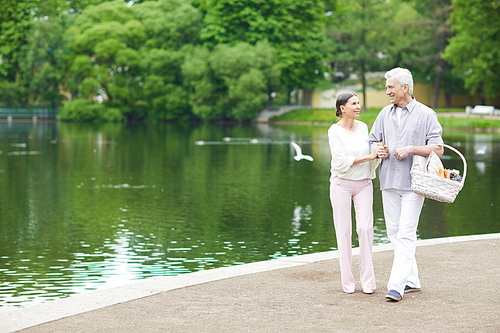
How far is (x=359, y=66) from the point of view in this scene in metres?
70.6

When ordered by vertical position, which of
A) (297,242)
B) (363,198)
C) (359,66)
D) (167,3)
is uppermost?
(167,3)

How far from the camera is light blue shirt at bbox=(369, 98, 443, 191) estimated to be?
606cm

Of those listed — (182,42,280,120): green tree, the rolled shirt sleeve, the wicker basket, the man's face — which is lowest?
the wicker basket

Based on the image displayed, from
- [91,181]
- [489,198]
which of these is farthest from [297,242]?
[91,181]

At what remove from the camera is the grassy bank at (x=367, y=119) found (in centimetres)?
4728

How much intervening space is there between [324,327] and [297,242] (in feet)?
15.5

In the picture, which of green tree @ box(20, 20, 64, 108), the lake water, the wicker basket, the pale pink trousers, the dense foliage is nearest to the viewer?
the wicker basket

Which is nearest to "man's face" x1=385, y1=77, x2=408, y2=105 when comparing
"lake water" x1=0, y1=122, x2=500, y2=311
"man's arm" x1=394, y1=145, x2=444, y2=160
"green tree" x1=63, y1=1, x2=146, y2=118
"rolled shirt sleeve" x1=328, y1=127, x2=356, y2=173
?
"man's arm" x1=394, y1=145, x2=444, y2=160

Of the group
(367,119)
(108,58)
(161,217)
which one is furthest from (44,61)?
(161,217)

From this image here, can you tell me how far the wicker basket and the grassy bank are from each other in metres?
41.9

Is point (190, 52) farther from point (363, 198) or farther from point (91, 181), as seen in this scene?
point (363, 198)

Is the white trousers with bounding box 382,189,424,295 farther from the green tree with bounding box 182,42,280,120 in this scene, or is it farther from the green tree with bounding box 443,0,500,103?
the green tree with bounding box 182,42,280,120

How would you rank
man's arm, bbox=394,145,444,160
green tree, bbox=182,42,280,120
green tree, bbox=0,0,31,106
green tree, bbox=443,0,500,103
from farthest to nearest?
green tree, bbox=0,0,31,106 → green tree, bbox=182,42,280,120 → green tree, bbox=443,0,500,103 → man's arm, bbox=394,145,444,160

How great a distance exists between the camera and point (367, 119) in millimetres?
55375
